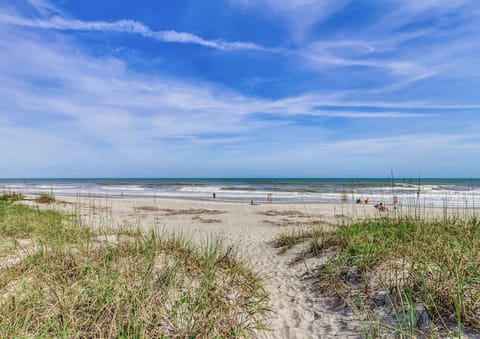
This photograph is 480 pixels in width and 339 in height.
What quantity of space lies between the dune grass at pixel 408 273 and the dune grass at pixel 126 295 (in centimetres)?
133

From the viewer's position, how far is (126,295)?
3.06m

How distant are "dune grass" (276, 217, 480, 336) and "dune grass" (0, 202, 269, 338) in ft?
4.35

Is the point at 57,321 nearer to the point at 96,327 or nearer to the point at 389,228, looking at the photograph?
the point at 96,327

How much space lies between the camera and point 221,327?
3061mm

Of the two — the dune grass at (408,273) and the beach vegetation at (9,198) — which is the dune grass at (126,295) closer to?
the dune grass at (408,273)

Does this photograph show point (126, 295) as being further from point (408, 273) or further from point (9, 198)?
point (9, 198)

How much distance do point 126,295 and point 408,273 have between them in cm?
345

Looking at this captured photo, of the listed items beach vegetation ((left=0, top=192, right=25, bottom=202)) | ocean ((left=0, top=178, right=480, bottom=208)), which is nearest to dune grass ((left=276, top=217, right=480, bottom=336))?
ocean ((left=0, top=178, right=480, bottom=208))

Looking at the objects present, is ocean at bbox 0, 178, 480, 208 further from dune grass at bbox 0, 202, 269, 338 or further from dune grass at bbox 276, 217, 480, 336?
dune grass at bbox 0, 202, 269, 338

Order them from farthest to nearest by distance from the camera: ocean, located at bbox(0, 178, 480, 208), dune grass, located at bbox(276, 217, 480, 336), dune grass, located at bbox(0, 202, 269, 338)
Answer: ocean, located at bbox(0, 178, 480, 208)
dune grass, located at bbox(276, 217, 480, 336)
dune grass, located at bbox(0, 202, 269, 338)

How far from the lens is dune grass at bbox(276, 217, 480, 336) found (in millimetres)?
2992

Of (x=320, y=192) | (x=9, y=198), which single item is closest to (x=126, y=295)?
(x=9, y=198)

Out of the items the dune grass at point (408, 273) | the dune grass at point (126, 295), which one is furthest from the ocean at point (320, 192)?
the dune grass at point (126, 295)

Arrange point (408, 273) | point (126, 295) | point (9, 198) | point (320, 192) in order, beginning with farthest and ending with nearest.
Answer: point (320, 192) → point (9, 198) → point (408, 273) → point (126, 295)
